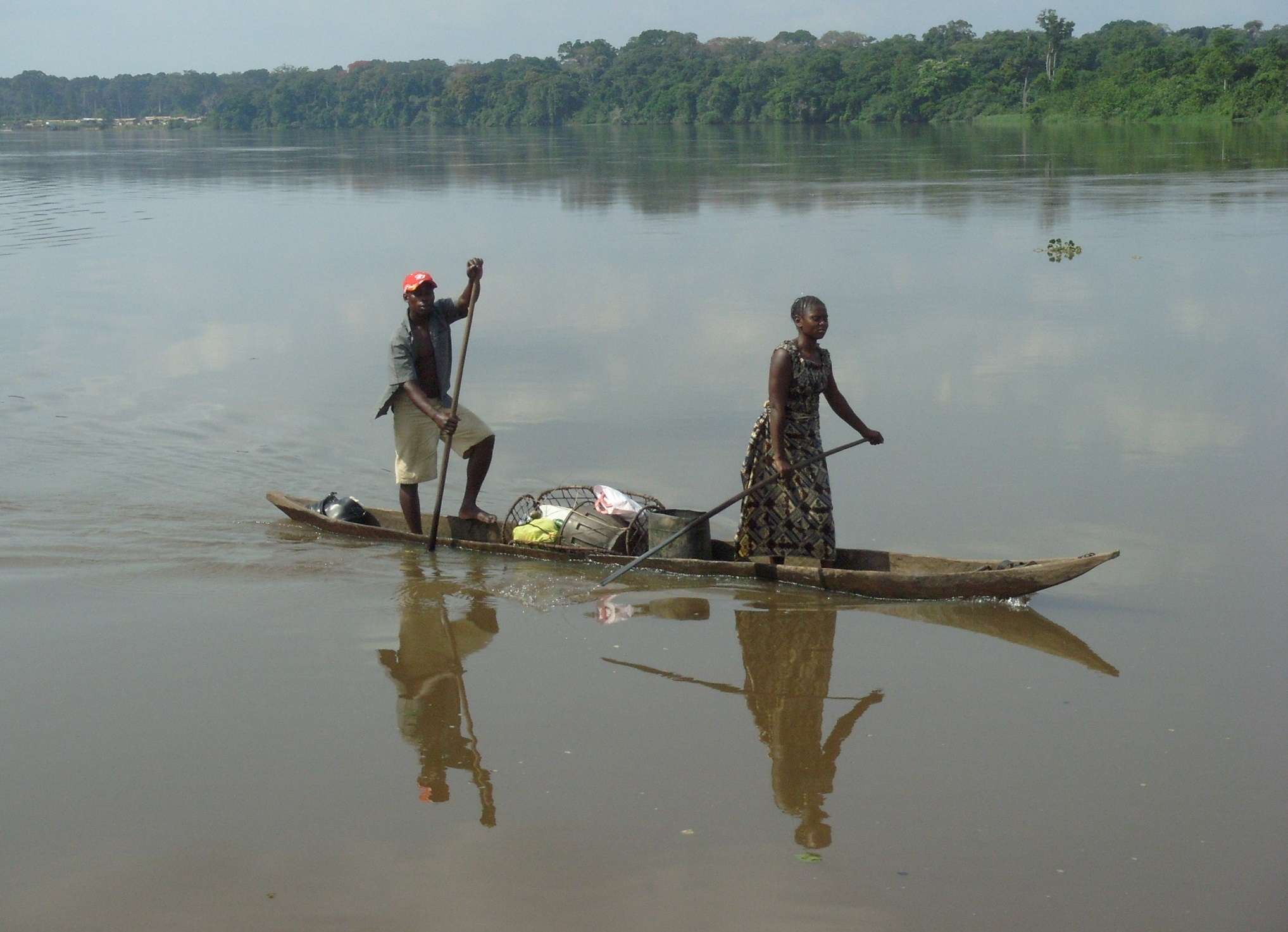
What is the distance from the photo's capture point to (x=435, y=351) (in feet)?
24.4

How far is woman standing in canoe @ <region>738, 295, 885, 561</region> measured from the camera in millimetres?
6367

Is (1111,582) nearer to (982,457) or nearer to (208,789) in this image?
(982,457)

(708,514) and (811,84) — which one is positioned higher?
(811,84)

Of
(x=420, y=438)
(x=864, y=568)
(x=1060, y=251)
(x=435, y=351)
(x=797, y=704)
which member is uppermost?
(x=1060, y=251)

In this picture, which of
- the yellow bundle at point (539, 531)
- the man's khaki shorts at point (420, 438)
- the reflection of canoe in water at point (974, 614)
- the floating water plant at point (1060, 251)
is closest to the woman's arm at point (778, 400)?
the reflection of canoe in water at point (974, 614)

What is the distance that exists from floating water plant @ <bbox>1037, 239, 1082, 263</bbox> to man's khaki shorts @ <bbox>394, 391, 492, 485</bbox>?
39.7ft

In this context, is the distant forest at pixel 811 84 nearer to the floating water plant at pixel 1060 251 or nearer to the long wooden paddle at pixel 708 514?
the floating water plant at pixel 1060 251

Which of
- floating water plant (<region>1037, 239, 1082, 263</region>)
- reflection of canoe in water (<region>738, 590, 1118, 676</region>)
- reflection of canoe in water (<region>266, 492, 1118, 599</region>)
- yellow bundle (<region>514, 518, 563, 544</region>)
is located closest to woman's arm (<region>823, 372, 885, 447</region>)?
reflection of canoe in water (<region>266, 492, 1118, 599</region>)

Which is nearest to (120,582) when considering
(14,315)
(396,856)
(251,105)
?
(396,856)

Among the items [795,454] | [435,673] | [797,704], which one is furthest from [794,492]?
[435,673]

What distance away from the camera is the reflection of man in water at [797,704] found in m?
4.73

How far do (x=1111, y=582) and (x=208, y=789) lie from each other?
4.36 meters

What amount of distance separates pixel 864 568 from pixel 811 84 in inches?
3450

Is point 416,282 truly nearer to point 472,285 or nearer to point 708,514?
point 472,285
